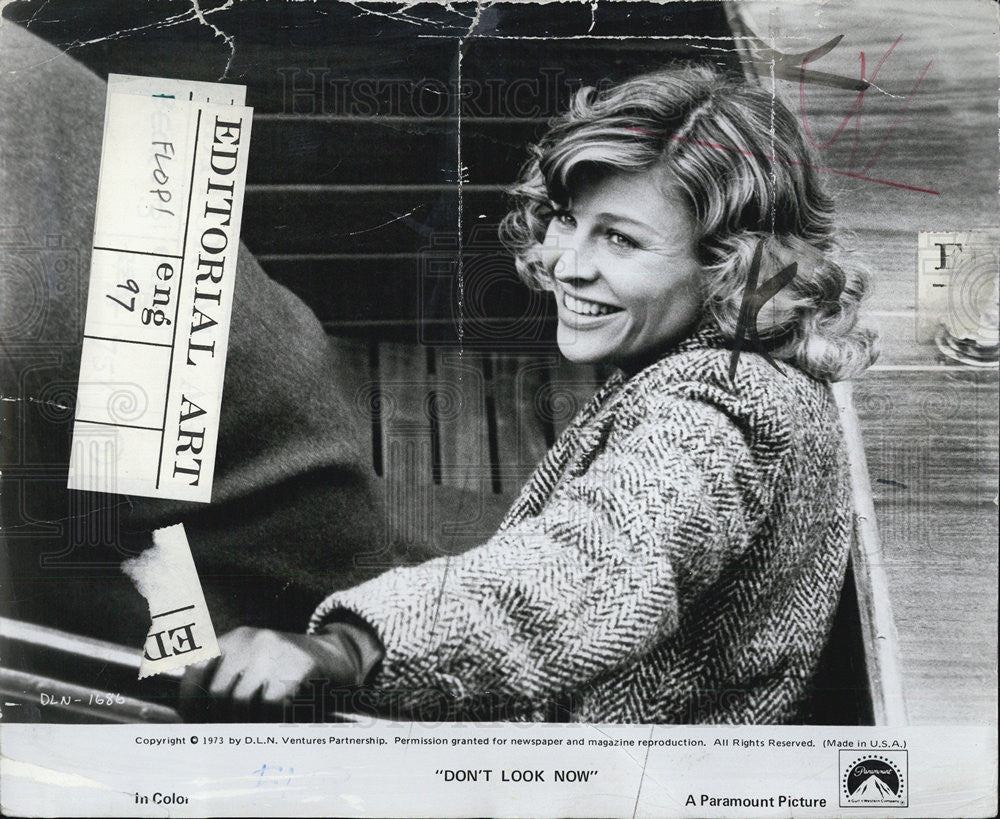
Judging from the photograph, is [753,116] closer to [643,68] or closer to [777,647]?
[643,68]

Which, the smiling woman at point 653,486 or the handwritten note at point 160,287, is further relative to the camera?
the handwritten note at point 160,287

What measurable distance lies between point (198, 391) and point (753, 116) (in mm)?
1744

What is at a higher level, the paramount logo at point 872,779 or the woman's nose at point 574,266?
the woman's nose at point 574,266

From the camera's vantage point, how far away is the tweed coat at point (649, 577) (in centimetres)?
273

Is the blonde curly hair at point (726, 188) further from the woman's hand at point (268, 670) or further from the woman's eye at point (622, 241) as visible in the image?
the woman's hand at point (268, 670)

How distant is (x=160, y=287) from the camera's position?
2.86 meters

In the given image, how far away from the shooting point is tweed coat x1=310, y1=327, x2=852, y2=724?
2.73 meters

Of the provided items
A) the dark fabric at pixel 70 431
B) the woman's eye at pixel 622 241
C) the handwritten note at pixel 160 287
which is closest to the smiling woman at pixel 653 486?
the woman's eye at pixel 622 241

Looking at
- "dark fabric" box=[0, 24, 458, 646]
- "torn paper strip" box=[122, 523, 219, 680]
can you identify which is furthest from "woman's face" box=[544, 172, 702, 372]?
"torn paper strip" box=[122, 523, 219, 680]

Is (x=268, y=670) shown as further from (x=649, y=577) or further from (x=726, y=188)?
(x=726, y=188)

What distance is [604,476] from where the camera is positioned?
2.79m

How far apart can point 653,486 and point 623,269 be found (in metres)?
0.61

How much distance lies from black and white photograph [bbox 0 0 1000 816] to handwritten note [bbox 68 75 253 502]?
0.03 ft

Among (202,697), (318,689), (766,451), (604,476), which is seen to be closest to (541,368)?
(604,476)
